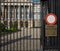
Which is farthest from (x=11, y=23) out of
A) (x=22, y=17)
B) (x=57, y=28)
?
(x=57, y=28)

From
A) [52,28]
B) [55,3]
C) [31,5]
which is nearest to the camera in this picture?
[52,28]

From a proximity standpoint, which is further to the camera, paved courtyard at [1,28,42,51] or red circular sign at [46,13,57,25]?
paved courtyard at [1,28,42,51]

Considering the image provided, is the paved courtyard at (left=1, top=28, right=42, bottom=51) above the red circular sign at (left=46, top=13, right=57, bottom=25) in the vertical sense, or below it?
below

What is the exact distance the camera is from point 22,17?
280 inches

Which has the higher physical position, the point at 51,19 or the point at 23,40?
the point at 51,19

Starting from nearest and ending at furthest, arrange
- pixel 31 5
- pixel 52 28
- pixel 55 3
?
pixel 52 28
pixel 55 3
pixel 31 5

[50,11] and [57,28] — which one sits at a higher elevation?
[50,11]

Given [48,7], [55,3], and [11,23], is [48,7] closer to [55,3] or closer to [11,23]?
[55,3]

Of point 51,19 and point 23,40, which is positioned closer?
point 51,19

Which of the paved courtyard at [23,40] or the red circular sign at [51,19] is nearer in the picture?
the red circular sign at [51,19]

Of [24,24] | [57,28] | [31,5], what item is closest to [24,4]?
[31,5]

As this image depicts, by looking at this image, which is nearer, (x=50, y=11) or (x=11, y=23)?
(x=50, y=11)

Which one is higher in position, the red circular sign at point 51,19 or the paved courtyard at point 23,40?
the red circular sign at point 51,19

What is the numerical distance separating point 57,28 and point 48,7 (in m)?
1.17
